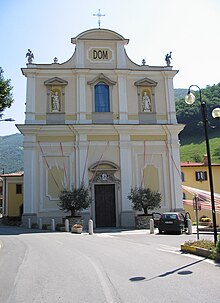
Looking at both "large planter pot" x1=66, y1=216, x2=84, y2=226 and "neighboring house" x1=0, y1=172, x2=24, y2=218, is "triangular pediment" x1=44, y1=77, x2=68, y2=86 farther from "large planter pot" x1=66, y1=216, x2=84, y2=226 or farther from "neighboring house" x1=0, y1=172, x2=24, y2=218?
"neighboring house" x1=0, y1=172, x2=24, y2=218

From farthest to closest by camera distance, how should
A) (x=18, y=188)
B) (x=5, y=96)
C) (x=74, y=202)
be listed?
(x=18, y=188)
(x=74, y=202)
(x=5, y=96)

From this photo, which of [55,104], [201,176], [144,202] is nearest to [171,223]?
[144,202]

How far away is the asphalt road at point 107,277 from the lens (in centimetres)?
649

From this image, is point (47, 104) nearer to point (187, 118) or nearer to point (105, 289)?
point (105, 289)

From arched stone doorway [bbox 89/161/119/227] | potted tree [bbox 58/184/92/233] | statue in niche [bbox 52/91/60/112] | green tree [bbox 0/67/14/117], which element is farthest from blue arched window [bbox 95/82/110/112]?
green tree [bbox 0/67/14/117]

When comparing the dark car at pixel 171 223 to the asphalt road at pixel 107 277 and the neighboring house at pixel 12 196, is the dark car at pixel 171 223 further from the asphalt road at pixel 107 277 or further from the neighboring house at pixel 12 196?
the neighboring house at pixel 12 196

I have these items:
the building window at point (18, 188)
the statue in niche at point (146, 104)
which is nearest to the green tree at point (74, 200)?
the statue in niche at point (146, 104)

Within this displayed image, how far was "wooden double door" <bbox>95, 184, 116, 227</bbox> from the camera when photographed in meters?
27.4

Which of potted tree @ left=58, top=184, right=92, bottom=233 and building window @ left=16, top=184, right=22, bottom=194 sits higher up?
building window @ left=16, top=184, right=22, bottom=194

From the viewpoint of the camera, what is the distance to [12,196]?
39281 mm

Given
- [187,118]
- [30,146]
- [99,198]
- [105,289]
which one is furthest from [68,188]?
[187,118]

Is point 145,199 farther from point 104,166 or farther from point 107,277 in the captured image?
point 107,277

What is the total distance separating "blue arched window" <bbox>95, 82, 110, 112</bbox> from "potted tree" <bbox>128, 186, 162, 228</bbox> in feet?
24.1

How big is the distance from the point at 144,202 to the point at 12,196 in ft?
61.4
